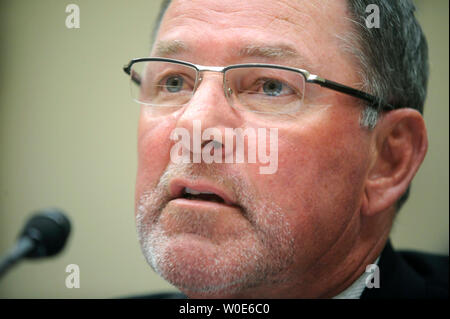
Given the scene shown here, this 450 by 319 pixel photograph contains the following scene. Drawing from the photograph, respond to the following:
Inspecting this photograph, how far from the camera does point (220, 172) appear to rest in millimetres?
947

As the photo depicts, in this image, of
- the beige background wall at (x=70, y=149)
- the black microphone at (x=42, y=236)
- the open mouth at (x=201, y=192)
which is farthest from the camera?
the beige background wall at (x=70, y=149)

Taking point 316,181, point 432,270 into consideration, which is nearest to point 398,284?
point 432,270

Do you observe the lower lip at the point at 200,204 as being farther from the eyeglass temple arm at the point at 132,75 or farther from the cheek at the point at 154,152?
the eyeglass temple arm at the point at 132,75

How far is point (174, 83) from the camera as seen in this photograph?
1228 millimetres

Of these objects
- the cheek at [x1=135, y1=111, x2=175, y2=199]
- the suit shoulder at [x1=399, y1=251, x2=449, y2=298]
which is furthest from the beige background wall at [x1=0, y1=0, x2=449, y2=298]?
the cheek at [x1=135, y1=111, x2=175, y2=199]

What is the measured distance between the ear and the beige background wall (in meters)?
1.11

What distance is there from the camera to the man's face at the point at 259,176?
3.13 feet

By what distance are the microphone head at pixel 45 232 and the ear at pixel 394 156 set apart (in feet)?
2.81

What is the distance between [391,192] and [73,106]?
6.19 feet

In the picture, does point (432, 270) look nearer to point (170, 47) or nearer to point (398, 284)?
point (398, 284)

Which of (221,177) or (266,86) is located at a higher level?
(266,86)

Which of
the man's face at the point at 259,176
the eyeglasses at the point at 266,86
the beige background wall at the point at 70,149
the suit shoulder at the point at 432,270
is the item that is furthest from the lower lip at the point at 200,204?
the beige background wall at the point at 70,149

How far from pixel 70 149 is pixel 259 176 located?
175 centimetres
